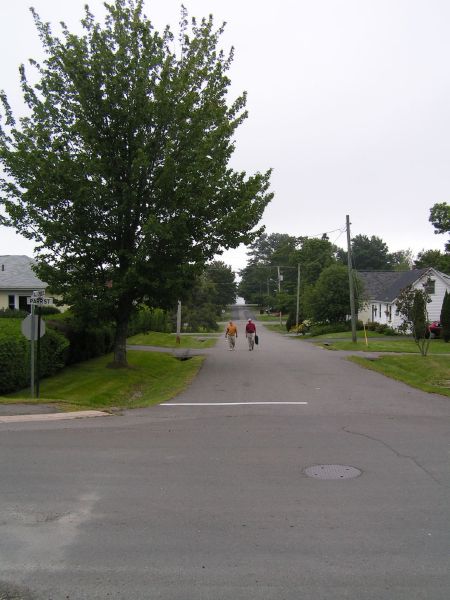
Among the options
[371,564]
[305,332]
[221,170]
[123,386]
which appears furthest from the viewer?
[305,332]

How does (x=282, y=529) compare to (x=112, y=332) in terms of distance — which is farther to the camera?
(x=112, y=332)

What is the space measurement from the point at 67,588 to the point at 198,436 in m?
5.49

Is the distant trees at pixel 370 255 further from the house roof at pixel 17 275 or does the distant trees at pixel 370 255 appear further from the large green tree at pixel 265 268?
the house roof at pixel 17 275

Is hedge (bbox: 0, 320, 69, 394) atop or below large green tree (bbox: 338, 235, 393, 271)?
below

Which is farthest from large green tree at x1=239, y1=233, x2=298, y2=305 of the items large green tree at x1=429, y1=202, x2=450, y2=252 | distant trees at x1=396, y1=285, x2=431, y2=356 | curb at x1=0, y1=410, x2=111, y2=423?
curb at x1=0, y1=410, x2=111, y2=423

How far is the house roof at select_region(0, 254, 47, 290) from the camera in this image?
37562 mm

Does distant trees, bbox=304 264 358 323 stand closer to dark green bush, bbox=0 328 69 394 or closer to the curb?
dark green bush, bbox=0 328 69 394

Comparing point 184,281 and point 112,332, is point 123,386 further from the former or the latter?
point 112,332

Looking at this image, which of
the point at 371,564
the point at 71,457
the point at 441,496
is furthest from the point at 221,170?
the point at 371,564

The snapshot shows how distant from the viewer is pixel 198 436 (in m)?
9.48

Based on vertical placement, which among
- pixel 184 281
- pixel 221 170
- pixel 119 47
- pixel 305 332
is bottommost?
pixel 305 332

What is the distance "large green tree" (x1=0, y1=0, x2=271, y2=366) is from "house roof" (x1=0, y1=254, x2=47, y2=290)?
58.8ft

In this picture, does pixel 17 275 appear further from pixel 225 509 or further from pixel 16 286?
pixel 225 509

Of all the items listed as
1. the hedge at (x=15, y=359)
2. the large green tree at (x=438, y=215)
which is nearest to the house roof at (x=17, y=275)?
the hedge at (x=15, y=359)
